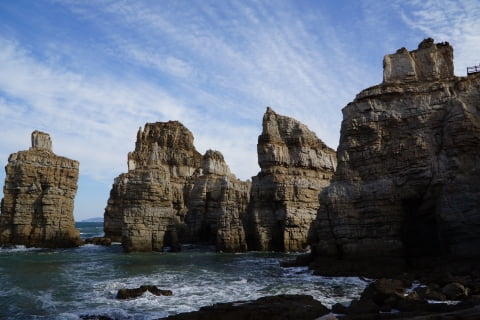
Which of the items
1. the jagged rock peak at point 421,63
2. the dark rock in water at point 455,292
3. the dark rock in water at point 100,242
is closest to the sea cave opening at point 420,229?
the dark rock in water at point 455,292

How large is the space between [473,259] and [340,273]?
6856 millimetres

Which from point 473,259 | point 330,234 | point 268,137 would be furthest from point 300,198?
point 473,259

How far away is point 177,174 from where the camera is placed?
248 feet

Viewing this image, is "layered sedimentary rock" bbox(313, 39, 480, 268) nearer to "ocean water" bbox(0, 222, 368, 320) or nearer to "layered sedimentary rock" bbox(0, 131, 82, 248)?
"ocean water" bbox(0, 222, 368, 320)

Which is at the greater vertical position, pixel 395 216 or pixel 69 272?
pixel 395 216

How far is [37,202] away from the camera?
5244cm

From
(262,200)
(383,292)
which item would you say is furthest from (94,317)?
(262,200)

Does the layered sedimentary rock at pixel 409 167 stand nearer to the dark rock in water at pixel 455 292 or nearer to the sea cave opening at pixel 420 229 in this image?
the sea cave opening at pixel 420 229

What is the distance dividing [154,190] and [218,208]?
8900 millimetres

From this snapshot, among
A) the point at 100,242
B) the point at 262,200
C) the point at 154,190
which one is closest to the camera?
the point at 154,190

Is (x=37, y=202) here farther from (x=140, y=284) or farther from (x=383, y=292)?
(x=383, y=292)

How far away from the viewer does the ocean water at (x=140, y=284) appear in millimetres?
16266

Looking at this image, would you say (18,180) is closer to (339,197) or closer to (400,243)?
(339,197)

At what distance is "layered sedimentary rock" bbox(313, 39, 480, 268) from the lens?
2147 centimetres
